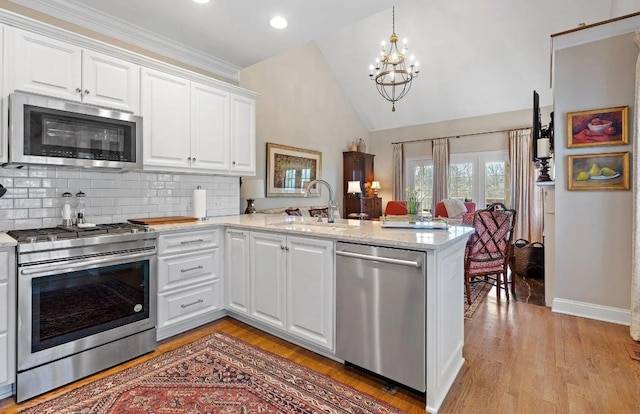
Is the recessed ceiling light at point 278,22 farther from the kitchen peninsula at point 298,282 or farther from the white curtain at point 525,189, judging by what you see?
the white curtain at point 525,189

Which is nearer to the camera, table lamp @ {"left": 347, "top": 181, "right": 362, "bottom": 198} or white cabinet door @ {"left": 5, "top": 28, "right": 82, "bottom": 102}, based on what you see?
white cabinet door @ {"left": 5, "top": 28, "right": 82, "bottom": 102}

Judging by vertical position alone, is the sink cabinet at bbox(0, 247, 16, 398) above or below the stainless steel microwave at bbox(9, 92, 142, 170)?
below

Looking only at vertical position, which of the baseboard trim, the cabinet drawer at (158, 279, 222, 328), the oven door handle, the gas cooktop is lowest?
the baseboard trim

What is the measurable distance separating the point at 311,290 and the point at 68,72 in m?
2.35

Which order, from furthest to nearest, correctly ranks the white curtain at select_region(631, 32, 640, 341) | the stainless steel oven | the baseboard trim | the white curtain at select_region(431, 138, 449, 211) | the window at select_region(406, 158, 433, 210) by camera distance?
the window at select_region(406, 158, 433, 210) < the white curtain at select_region(431, 138, 449, 211) < the baseboard trim < the white curtain at select_region(631, 32, 640, 341) < the stainless steel oven

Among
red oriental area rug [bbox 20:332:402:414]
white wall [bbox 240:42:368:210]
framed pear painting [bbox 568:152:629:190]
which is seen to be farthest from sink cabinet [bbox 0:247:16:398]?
framed pear painting [bbox 568:152:629:190]

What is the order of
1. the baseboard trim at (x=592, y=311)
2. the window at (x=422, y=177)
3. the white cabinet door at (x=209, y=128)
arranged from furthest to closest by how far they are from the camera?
the window at (x=422, y=177) → the white cabinet door at (x=209, y=128) → the baseboard trim at (x=592, y=311)

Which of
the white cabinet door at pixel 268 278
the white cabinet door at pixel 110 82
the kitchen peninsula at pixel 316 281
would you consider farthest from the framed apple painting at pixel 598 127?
the white cabinet door at pixel 110 82

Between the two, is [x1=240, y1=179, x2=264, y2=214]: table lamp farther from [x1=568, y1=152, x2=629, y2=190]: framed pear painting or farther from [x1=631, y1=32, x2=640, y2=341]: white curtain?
[x1=631, y1=32, x2=640, y2=341]: white curtain

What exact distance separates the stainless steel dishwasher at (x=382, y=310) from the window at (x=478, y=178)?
18.2ft

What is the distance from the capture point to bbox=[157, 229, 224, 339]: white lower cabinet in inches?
101

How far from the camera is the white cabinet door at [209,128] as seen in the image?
3131 mm

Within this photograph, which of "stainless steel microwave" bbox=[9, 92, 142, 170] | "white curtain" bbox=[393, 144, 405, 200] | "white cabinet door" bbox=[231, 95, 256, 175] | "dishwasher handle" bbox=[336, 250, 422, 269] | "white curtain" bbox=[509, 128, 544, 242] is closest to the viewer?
"dishwasher handle" bbox=[336, 250, 422, 269]

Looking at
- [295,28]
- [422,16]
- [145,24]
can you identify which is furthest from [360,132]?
[145,24]
